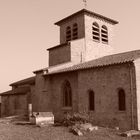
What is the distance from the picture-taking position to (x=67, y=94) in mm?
20969

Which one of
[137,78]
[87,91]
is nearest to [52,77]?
[87,91]

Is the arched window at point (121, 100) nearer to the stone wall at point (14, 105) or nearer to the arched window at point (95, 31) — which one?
the arched window at point (95, 31)

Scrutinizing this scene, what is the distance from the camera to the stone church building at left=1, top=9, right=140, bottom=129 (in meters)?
16.0

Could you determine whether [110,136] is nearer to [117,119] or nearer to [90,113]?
[117,119]

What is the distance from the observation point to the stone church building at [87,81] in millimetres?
16047

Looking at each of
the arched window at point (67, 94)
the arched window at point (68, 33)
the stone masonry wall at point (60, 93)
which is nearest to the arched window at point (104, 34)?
the arched window at point (68, 33)

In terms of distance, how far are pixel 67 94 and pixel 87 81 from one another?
3002mm

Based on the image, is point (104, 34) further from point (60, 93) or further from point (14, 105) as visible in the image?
point (14, 105)

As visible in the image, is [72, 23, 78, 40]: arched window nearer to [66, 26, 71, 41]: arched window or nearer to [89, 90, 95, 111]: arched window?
[66, 26, 71, 41]: arched window

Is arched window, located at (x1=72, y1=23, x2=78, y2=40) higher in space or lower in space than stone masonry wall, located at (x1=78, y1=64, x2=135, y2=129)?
higher

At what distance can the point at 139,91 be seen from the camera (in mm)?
15648

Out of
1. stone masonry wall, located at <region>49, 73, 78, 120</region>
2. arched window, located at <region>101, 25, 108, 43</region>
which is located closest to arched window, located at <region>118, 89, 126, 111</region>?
stone masonry wall, located at <region>49, 73, 78, 120</region>

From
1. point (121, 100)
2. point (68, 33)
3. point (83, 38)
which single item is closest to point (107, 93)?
point (121, 100)

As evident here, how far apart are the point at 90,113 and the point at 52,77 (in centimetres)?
552
